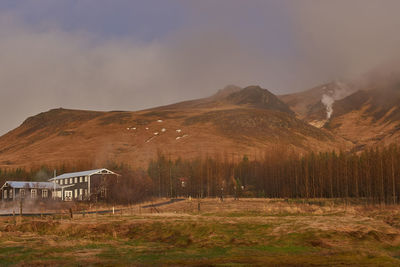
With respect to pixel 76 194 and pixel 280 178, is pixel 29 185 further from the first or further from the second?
pixel 280 178

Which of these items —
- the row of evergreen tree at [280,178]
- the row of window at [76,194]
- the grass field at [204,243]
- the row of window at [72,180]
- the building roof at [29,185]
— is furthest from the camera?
the row of window at [72,180]

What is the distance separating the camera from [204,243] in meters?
26.5

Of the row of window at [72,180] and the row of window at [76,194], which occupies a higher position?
the row of window at [72,180]

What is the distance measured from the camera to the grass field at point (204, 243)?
68.2 feet

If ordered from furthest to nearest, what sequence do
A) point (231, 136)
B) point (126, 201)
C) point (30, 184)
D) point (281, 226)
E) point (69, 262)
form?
point (231, 136), point (30, 184), point (126, 201), point (281, 226), point (69, 262)

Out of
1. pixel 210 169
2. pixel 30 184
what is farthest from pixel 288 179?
pixel 30 184

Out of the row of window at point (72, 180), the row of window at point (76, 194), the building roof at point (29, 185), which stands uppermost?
the row of window at point (72, 180)

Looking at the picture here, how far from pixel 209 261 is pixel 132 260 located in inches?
154

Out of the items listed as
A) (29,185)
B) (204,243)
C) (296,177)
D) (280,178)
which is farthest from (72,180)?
(204,243)

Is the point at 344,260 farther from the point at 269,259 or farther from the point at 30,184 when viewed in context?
the point at 30,184

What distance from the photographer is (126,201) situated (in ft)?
237

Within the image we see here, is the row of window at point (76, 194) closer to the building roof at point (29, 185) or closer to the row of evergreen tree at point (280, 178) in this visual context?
the building roof at point (29, 185)

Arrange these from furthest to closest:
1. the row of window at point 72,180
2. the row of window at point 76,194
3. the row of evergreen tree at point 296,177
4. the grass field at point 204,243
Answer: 1. the row of window at point 72,180
2. the row of window at point 76,194
3. the row of evergreen tree at point 296,177
4. the grass field at point 204,243

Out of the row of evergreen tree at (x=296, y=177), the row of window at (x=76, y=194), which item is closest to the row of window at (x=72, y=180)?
the row of window at (x=76, y=194)
